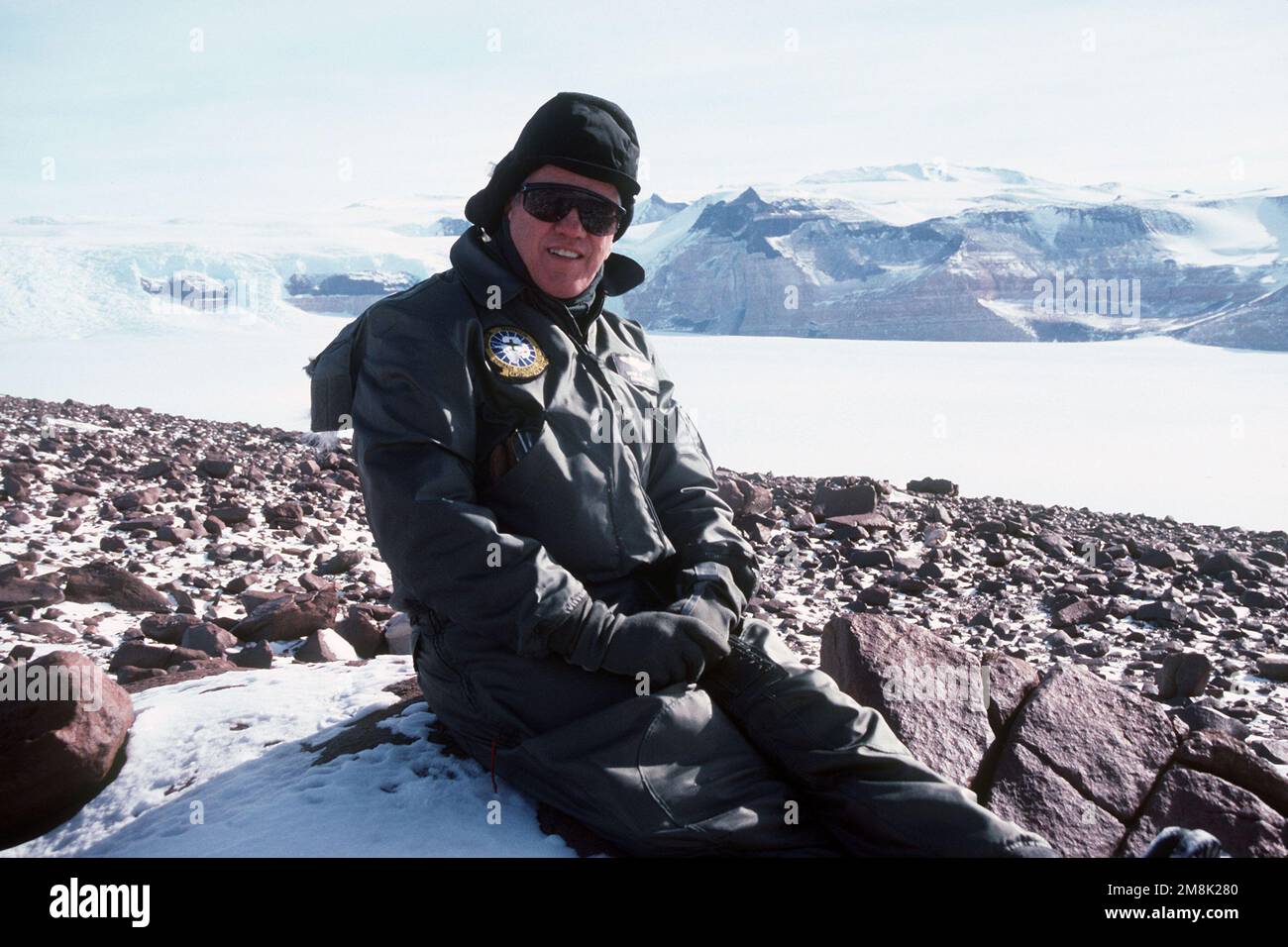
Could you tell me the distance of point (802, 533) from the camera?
8320 mm

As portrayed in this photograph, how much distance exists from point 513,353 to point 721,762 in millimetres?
1144

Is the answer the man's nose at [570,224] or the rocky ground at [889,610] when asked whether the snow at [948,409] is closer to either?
the rocky ground at [889,610]

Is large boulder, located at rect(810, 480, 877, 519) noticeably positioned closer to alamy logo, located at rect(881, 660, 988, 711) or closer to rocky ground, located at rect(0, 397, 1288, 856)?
rocky ground, located at rect(0, 397, 1288, 856)

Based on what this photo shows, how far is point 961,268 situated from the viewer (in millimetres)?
113062

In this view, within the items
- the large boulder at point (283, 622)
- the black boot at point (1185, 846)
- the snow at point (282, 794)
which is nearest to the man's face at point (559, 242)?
the snow at point (282, 794)

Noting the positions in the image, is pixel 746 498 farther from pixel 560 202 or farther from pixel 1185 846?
pixel 1185 846

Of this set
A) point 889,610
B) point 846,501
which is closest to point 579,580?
point 889,610

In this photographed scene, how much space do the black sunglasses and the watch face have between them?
32 centimetres

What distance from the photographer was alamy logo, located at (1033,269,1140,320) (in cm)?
10944

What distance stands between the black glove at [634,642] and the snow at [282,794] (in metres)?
0.45

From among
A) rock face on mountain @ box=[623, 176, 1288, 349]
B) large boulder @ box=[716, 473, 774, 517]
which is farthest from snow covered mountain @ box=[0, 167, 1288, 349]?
large boulder @ box=[716, 473, 774, 517]
